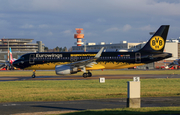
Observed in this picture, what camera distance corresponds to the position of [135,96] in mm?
12070

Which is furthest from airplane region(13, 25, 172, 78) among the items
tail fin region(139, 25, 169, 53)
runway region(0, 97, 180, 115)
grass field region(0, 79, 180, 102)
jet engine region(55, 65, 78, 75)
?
runway region(0, 97, 180, 115)

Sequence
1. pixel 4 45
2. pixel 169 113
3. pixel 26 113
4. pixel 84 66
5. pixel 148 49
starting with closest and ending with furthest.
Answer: pixel 169 113 < pixel 26 113 < pixel 84 66 < pixel 148 49 < pixel 4 45

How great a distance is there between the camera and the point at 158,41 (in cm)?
4184

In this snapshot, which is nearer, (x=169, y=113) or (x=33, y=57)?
(x=169, y=113)

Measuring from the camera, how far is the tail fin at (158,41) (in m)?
41.4

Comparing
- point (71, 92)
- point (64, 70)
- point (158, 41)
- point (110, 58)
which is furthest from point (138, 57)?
point (71, 92)

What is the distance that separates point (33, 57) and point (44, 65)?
7.57 ft

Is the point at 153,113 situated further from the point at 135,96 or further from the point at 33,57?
the point at 33,57

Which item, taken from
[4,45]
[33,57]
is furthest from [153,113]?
[4,45]

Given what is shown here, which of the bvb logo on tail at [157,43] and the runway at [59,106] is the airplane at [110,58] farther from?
the runway at [59,106]

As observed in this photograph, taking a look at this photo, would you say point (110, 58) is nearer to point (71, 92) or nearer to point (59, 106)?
point (71, 92)

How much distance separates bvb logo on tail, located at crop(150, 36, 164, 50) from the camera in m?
41.7

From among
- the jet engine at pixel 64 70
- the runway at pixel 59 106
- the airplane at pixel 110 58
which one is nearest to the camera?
the runway at pixel 59 106

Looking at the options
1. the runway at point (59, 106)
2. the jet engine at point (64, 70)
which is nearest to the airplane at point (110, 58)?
the jet engine at point (64, 70)
